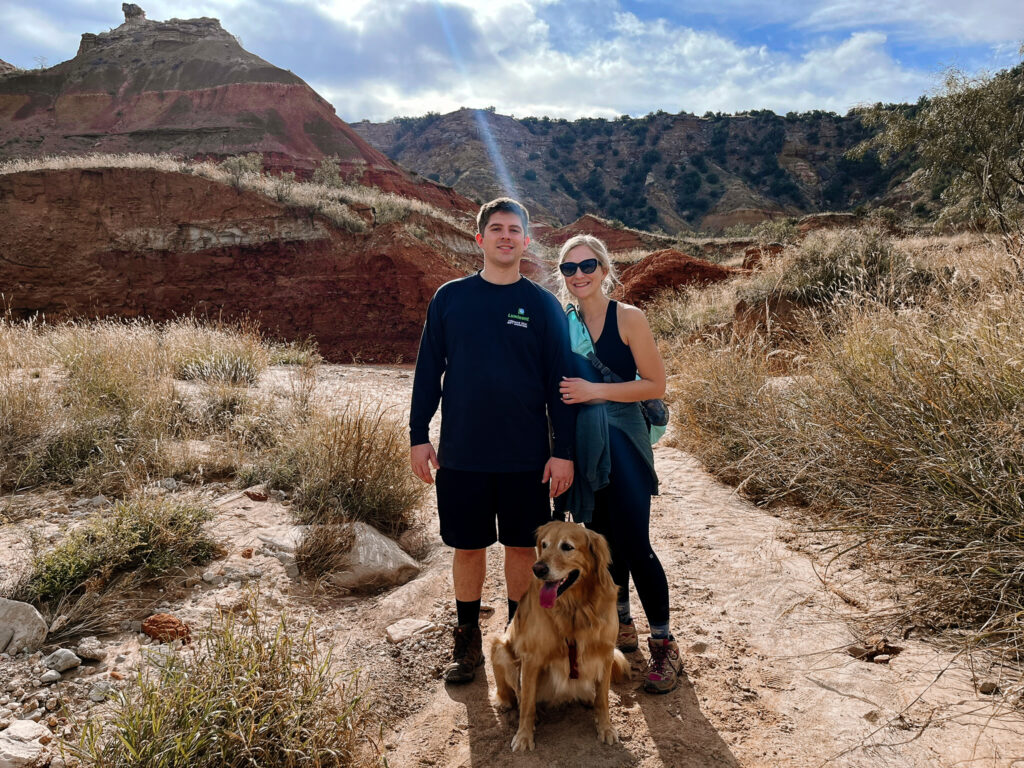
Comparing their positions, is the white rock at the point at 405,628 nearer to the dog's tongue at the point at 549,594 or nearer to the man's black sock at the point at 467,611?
the man's black sock at the point at 467,611

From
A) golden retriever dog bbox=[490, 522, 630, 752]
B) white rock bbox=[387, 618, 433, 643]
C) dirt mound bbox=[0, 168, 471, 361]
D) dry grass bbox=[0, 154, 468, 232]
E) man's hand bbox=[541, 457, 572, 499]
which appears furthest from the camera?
dry grass bbox=[0, 154, 468, 232]

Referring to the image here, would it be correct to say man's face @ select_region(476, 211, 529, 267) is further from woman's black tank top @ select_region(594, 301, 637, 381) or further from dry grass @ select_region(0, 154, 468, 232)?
dry grass @ select_region(0, 154, 468, 232)

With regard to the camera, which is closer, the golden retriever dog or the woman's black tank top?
the golden retriever dog

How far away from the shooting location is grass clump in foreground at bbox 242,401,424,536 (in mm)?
4594

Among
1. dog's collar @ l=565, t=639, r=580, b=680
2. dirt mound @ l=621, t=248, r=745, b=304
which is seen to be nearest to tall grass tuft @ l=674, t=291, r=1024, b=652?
dog's collar @ l=565, t=639, r=580, b=680

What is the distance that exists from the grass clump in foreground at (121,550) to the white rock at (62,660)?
1.33 ft

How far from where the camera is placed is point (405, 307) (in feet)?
58.6

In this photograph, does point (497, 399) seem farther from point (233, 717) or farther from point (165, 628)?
point (165, 628)

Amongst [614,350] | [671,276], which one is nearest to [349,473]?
[614,350]

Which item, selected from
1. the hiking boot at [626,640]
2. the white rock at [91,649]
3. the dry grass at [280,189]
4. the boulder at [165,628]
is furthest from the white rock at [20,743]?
the dry grass at [280,189]

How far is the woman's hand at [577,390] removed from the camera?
2.51m

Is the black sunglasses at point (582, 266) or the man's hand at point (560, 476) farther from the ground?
the black sunglasses at point (582, 266)

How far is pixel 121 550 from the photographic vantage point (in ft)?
10.6

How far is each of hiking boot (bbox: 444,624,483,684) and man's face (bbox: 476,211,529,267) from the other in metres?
1.89
